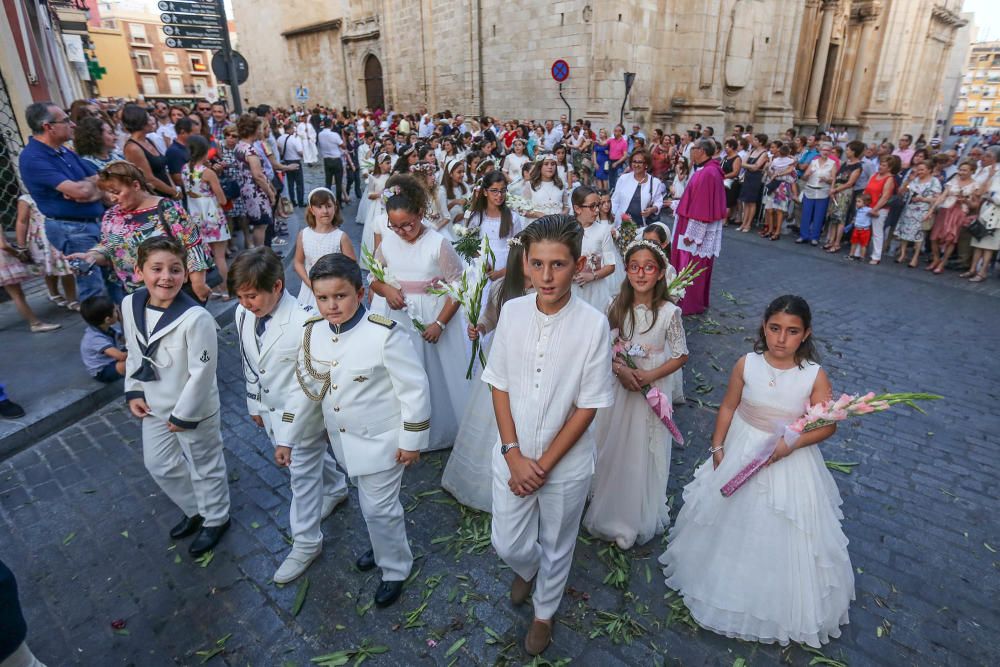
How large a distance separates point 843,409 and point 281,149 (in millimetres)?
14246

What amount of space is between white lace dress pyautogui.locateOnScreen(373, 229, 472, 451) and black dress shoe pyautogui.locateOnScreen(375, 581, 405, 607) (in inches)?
60.7

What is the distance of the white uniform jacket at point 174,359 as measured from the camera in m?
3.20

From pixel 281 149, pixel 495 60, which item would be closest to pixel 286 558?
pixel 281 149

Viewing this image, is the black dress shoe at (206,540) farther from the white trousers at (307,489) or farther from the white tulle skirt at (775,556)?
the white tulle skirt at (775,556)

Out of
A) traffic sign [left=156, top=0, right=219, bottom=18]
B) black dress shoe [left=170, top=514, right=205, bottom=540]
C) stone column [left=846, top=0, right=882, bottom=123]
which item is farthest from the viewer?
stone column [left=846, top=0, right=882, bottom=123]

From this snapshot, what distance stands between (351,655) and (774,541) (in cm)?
228

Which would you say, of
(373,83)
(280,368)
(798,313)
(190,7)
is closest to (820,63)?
(373,83)

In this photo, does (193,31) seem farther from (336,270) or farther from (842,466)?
(842,466)

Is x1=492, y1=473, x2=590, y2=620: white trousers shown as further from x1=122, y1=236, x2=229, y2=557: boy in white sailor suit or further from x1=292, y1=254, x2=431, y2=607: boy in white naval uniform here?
x1=122, y1=236, x2=229, y2=557: boy in white sailor suit

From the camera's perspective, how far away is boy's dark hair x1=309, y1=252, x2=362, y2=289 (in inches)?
108

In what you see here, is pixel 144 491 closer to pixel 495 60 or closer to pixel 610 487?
pixel 610 487

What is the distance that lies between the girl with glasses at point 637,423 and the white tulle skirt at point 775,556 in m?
0.56

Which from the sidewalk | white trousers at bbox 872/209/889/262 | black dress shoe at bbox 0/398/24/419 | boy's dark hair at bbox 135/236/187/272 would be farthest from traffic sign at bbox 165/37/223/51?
white trousers at bbox 872/209/889/262

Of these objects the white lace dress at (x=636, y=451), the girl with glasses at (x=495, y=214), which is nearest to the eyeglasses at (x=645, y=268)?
the white lace dress at (x=636, y=451)
